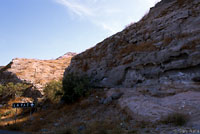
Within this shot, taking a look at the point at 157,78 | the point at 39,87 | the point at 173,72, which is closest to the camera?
the point at 173,72

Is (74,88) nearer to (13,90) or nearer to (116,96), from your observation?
(116,96)

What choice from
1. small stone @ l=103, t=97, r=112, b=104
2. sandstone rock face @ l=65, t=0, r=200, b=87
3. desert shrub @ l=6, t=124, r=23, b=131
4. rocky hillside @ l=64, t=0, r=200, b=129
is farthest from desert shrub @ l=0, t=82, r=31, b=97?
small stone @ l=103, t=97, r=112, b=104

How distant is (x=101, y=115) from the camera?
959 cm

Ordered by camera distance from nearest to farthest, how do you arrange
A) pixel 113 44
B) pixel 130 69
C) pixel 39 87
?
pixel 130 69 → pixel 113 44 → pixel 39 87

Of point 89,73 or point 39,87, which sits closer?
point 89,73

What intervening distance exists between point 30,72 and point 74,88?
71.8 ft

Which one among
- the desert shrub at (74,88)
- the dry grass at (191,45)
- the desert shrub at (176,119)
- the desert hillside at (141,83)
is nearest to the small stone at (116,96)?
the desert hillside at (141,83)

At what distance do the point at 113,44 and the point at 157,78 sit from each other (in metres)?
5.77

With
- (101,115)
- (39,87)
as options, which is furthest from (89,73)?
(39,87)

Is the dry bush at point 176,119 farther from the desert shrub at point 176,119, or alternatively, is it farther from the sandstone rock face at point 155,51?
the sandstone rock face at point 155,51

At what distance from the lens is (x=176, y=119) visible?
645 cm

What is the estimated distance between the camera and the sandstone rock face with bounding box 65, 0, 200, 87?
899 cm

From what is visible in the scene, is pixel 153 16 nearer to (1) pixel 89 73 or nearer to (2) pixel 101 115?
(1) pixel 89 73

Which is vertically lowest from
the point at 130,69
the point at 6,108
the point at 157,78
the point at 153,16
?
the point at 6,108
